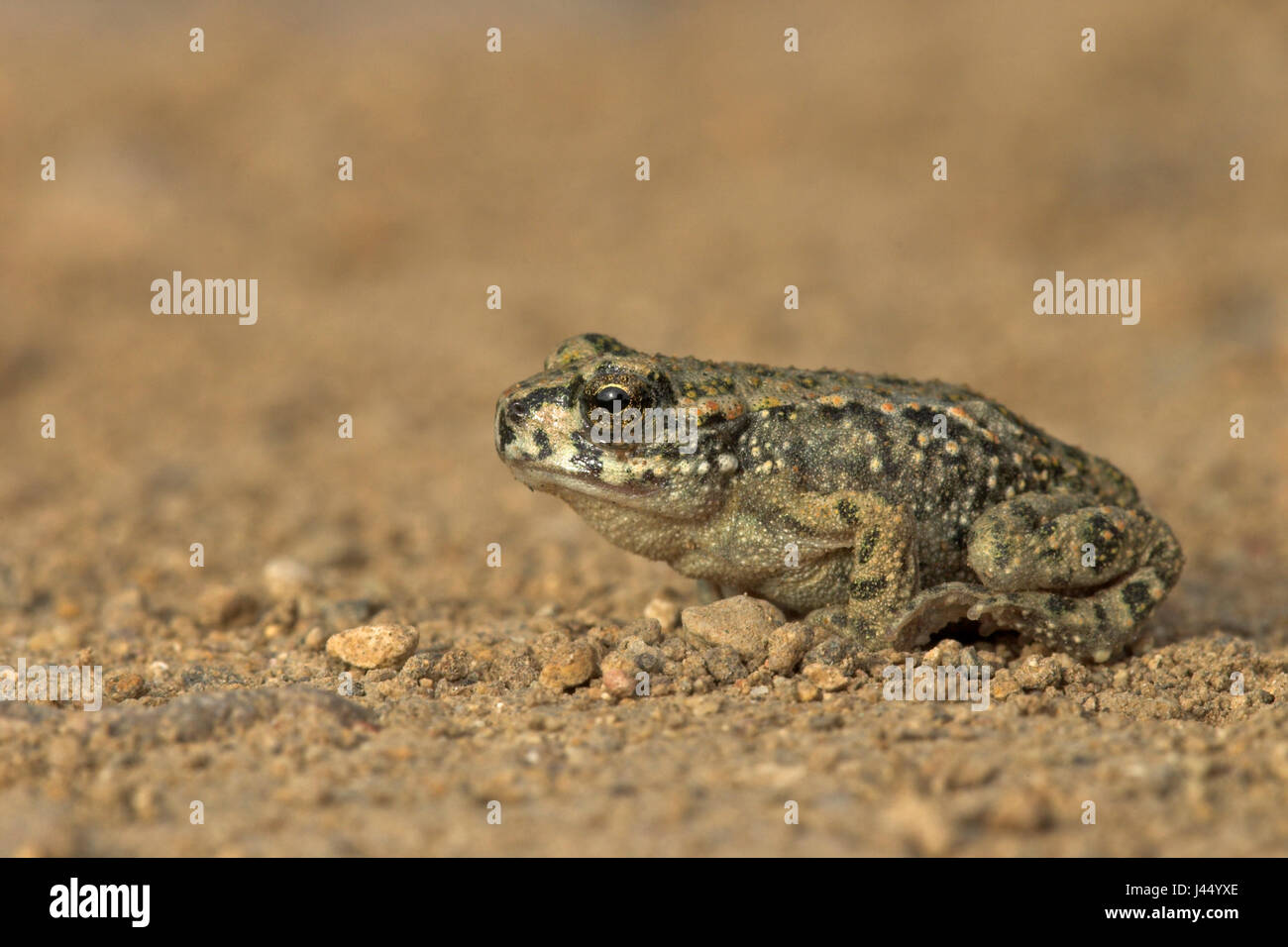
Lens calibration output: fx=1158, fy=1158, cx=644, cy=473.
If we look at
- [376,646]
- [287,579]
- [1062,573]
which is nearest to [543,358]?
[287,579]

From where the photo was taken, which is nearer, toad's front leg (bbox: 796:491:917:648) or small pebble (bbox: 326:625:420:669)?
toad's front leg (bbox: 796:491:917:648)

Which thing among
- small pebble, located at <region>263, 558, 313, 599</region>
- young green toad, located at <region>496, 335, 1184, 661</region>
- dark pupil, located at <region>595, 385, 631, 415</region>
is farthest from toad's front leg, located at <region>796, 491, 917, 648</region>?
small pebble, located at <region>263, 558, 313, 599</region>

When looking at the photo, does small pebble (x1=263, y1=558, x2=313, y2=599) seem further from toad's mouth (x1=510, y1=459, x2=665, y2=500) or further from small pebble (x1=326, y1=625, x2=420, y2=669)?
toad's mouth (x1=510, y1=459, x2=665, y2=500)

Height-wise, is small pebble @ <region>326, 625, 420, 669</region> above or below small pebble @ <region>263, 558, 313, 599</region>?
below

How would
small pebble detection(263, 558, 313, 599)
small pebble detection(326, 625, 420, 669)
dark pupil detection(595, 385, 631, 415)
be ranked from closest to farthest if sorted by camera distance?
1. dark pupil detection(595, 385, 631, 415)
2. small pebble detection(326, 625, 420, 669)
3. small pebble detection(263, 558, 313, 599)

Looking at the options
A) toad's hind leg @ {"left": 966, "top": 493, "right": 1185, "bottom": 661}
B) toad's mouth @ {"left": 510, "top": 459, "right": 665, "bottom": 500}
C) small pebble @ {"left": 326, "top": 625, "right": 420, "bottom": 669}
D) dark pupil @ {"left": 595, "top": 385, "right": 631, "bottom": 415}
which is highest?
dark pupil @ {"left": 595, "top": 385, "right": 631, "bottom": 415}

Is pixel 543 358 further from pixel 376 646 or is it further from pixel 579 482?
pixel 579 482

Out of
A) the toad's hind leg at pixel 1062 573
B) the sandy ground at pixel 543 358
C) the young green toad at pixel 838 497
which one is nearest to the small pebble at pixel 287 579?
the sandy ground at pixel 543 358
